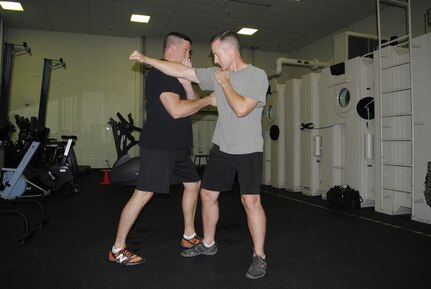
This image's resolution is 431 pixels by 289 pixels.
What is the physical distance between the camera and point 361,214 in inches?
157

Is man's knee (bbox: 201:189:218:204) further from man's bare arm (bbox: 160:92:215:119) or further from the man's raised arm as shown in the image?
the man's raised arm

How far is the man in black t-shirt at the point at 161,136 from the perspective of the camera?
2.16 metres

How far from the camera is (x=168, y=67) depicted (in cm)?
207

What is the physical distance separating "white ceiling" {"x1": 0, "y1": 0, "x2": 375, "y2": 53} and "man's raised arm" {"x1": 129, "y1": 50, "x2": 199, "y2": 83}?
590cm

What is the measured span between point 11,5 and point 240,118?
8.04 m

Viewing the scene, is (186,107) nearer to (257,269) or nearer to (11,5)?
(257,269)

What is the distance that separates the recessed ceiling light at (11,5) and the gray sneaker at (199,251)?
308 inches

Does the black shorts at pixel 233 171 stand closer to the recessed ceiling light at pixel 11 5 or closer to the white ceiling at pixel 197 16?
the white ceiling at pixel 197 16

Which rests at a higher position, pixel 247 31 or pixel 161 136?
pixel 247 31

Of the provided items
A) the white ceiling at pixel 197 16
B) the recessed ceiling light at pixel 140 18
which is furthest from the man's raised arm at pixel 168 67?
the recessed ceiling light at pixel 140 18

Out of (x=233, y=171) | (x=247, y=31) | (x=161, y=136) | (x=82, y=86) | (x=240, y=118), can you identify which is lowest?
(x=233, y=171)

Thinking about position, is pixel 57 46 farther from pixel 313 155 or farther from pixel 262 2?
pixel 313 155

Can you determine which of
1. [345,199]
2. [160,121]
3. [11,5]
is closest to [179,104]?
[160,121]

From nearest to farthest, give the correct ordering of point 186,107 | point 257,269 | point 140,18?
point 257,269, point 186,107, point 140,18
